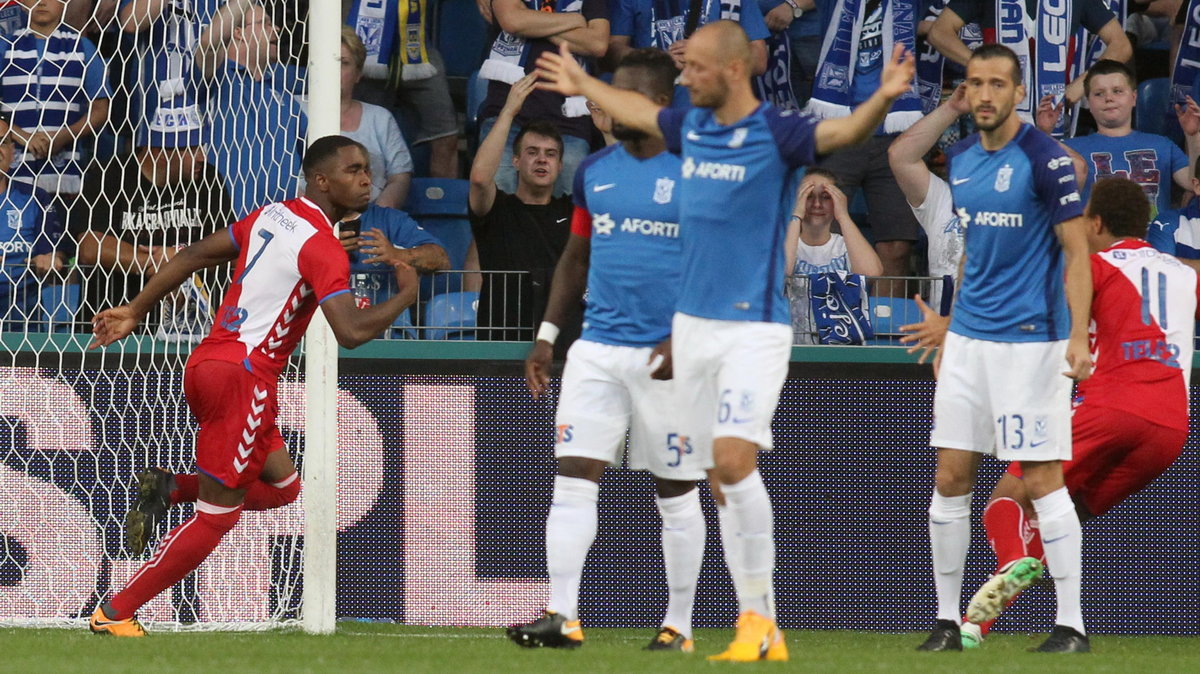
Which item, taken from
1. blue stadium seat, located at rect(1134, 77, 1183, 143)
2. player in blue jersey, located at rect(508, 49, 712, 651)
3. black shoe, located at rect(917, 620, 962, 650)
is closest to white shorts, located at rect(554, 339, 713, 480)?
player in blue jersey, located at rect(508, 49, 712, 651)

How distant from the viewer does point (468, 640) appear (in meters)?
6.76

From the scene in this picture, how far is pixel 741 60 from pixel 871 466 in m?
3.01

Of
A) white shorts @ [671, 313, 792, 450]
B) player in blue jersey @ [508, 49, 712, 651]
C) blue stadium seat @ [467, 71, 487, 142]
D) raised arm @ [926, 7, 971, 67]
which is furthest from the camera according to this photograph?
blue stadium seat @ [467, 71, 487, 142]

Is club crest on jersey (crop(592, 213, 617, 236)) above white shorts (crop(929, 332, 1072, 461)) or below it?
above

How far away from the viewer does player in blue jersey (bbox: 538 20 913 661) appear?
519 centimetres

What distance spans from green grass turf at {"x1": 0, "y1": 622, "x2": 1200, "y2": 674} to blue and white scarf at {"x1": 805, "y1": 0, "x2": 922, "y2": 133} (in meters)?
3.33

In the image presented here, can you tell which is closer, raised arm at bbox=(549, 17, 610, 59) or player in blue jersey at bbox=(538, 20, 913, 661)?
player in blue jersey at bbox=(538, 20, 913, 661)

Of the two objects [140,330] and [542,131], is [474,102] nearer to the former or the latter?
[542,131]

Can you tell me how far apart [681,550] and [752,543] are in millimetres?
977

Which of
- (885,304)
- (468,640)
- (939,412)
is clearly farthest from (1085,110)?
(468,640)

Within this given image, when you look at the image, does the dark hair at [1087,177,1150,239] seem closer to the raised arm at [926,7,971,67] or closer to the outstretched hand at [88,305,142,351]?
the raised arm at [926,7,971,67]

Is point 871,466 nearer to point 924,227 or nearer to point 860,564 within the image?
point 860,564

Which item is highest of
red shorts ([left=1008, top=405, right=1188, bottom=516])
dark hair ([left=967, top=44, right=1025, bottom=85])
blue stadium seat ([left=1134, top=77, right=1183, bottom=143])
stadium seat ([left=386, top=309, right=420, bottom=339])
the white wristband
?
blue stadium seat ([left=1134, top=77, right=1183, bottom=143])

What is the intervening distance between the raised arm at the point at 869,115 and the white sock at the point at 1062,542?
185cm
